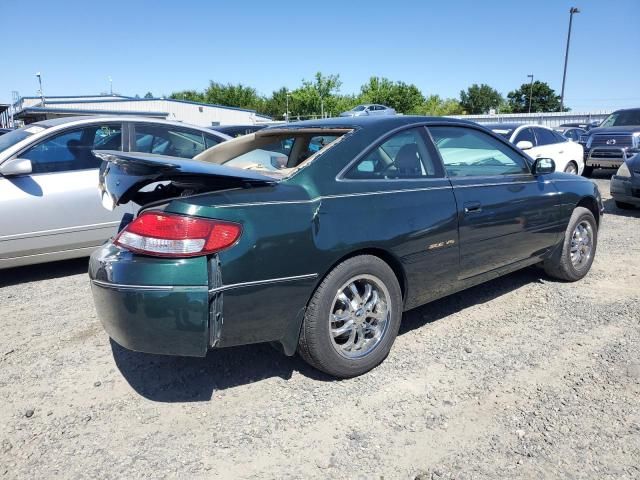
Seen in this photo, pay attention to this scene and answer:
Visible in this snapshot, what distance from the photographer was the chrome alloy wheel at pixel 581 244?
479 centimetres

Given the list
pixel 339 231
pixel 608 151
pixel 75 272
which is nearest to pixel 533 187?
pixel 339 231

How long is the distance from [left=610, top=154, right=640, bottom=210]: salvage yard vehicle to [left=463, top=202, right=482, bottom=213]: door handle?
19.6ft

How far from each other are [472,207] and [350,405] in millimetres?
1659

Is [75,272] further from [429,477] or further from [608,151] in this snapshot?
[608,151]

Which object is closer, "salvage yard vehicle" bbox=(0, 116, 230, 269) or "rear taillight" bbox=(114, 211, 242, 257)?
"rear taillight" bbox=(114, 211, 242, 257)

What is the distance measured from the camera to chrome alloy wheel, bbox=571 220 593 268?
4785 mm

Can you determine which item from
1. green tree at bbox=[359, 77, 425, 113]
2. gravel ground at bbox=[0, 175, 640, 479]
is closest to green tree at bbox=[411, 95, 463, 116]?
green tree at bbox=[359, 77, 425, 113]

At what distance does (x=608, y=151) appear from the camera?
43.4ft

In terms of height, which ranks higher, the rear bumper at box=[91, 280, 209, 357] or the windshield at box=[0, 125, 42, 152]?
the windshield at box=[0, 125, 42, 152]

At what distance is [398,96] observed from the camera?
187ft

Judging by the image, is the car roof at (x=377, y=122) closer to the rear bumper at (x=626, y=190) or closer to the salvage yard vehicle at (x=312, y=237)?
the salvage yard vehicle at (x=312, y=237)

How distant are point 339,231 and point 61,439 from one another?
71.2 inches

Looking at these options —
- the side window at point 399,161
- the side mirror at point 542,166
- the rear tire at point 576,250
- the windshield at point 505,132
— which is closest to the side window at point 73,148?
the side window at point 399,161

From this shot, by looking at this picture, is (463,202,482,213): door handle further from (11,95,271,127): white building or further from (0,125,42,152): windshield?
(11,95,271,127): white building
